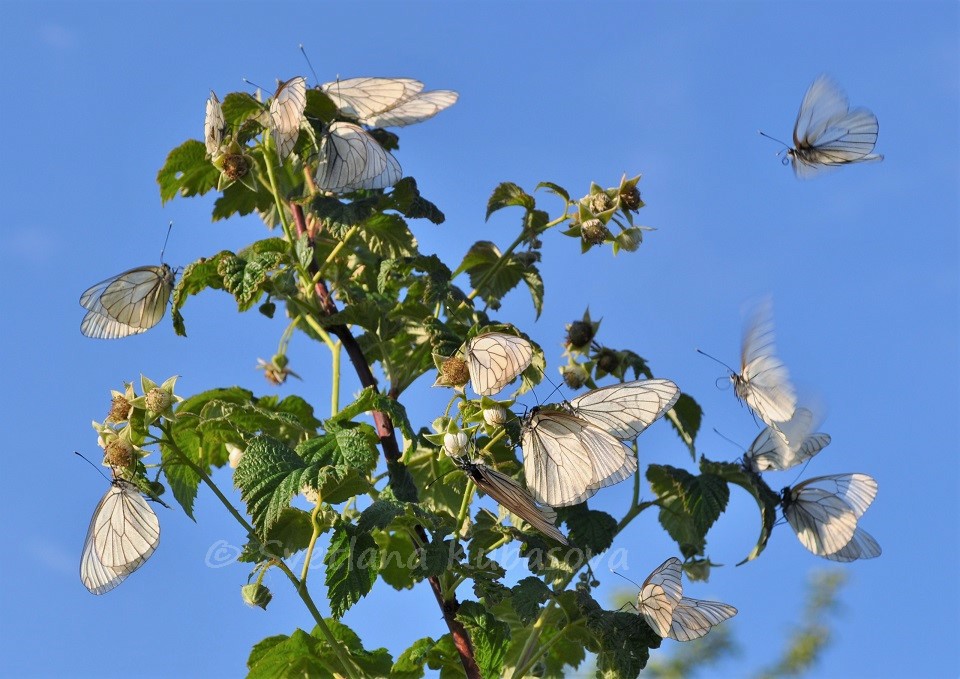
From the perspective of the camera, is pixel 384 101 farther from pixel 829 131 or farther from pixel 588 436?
pixel 829 131

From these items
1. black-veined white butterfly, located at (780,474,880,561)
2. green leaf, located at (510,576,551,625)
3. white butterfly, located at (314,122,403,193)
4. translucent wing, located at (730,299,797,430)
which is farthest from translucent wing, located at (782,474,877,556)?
white butterfly, located at (314,122,403,193)

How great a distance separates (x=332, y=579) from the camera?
8.04 feet

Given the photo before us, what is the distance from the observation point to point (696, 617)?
2498 mm

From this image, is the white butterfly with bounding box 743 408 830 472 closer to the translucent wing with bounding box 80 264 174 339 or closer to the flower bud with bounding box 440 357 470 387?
the flower bud with bounding box 440 357 470 387

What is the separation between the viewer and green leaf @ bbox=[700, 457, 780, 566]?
3.01 m

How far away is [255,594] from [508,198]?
1303 mm

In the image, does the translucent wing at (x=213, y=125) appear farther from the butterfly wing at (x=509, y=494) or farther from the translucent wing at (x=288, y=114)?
the butterfly wing at (x=509, y=494)

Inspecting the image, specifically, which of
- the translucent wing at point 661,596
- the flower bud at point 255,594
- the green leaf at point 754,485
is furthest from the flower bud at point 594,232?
the flower bud at point 255,594

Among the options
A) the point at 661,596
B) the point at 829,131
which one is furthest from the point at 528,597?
the point at 829,131

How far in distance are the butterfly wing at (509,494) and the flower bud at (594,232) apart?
2.50 feet

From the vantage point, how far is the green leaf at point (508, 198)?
3.05 metres

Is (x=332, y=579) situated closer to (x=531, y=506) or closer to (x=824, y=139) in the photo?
(x=531, y=506)

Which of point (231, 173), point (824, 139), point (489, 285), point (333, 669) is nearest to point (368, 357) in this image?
point (489, 285)

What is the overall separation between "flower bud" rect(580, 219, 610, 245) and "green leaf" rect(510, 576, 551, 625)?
943 millimetres
